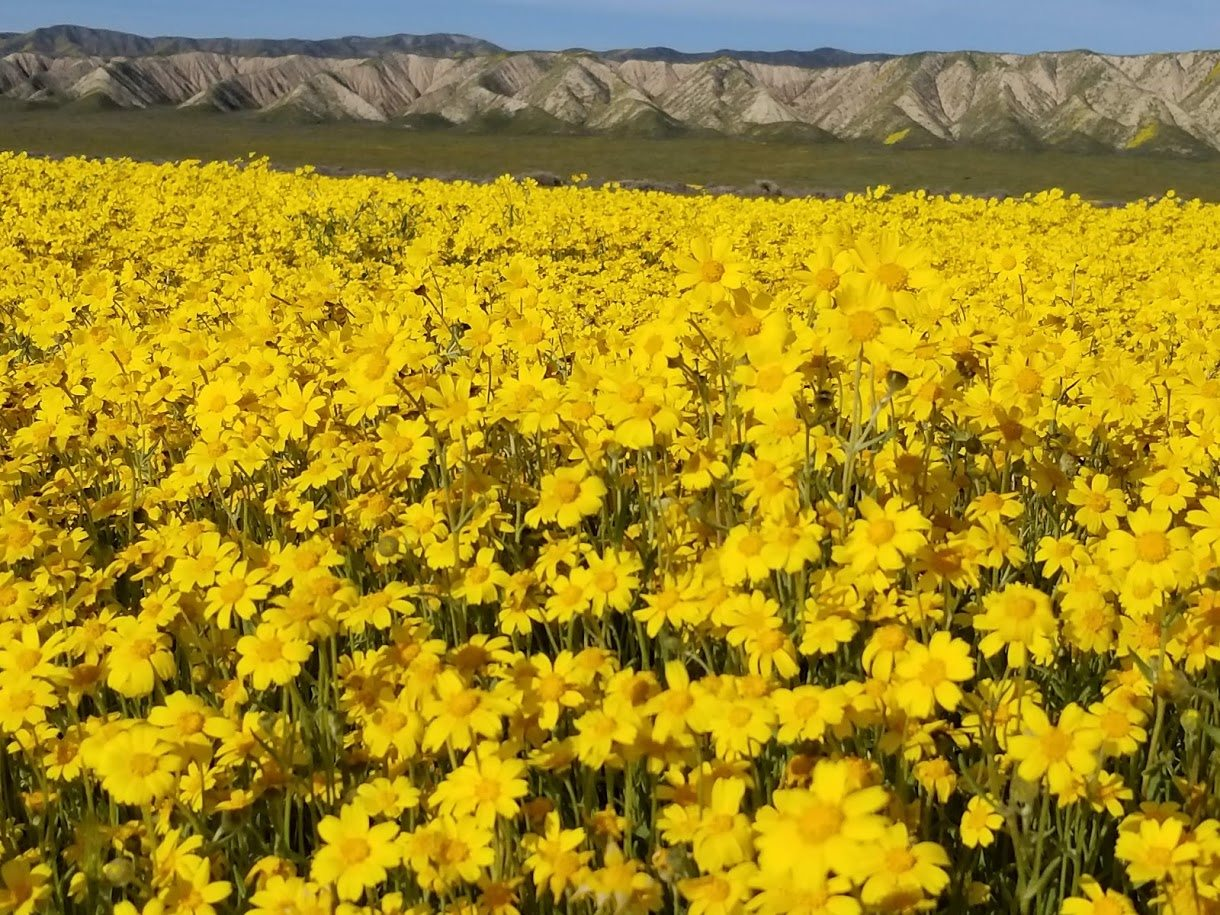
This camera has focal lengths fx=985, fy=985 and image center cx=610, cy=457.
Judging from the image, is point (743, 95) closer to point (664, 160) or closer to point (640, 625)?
point (664, 160)

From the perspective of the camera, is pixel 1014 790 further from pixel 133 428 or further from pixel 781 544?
pixel 133 428

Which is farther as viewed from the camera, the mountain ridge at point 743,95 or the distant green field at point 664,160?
the mountain ridge at point 743,95

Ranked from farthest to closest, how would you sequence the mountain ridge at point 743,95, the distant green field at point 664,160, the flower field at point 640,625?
the mountain ridge at point 743,95 → the distant green field at point 664,160 → the flower field at point 640,625

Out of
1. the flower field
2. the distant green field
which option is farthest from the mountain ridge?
the flower field

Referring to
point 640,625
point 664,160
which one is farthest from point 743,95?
point 640,625

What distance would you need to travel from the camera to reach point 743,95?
5704 inches

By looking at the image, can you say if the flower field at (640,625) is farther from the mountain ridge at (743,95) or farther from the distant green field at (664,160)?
the mountain ridge at (743,95)

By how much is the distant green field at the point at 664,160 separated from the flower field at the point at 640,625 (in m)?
35.3

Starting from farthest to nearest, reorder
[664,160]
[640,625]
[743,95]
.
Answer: [743,95], [664,160], [640,625]

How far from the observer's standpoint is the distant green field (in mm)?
47344

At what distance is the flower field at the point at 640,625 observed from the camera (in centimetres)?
194

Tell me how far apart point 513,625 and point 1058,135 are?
140m

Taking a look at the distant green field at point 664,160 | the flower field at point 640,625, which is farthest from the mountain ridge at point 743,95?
the flower field at point 640,625

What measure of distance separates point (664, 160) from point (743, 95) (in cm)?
9056
